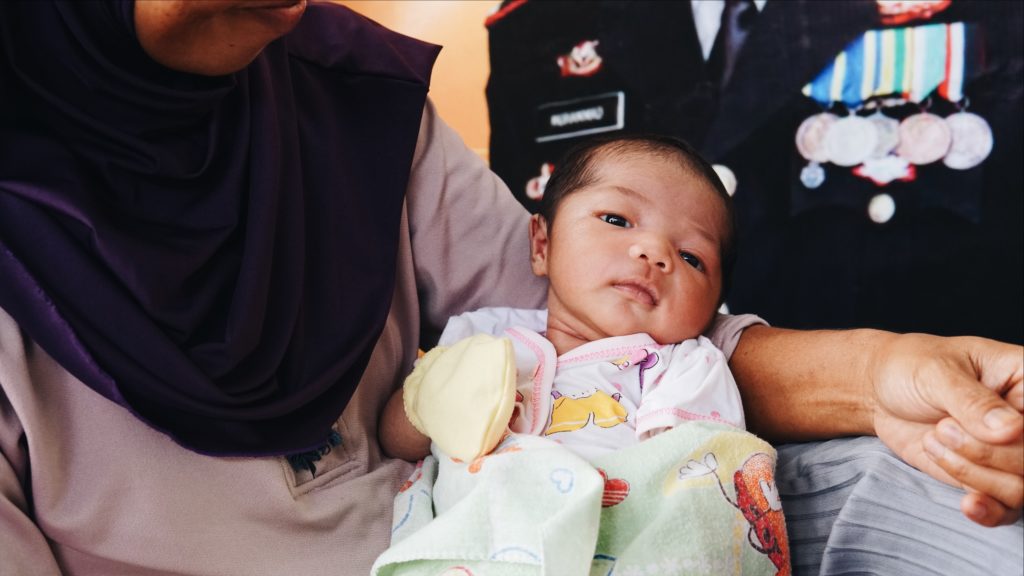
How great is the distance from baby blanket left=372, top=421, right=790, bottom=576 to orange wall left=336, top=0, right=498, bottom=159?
70.5 inches

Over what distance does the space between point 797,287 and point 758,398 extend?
3.92 feet

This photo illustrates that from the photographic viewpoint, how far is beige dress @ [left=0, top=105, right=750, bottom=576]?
91cm

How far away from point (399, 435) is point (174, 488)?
298mm

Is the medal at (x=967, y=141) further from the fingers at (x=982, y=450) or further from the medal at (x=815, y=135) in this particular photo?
the fingers at (x=982, y=450)

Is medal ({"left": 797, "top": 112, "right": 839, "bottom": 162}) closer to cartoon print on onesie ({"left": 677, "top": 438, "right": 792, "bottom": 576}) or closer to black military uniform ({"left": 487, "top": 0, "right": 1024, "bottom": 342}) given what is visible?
black military uniform ({"left": 487, "top": 0, "right": 1024, "bottom": 342})

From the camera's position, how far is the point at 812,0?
230cm

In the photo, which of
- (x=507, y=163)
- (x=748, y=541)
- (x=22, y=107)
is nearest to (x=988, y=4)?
(x=507, y=163)

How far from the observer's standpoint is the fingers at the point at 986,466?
0.85m

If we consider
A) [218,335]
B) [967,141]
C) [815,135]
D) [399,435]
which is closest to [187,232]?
[218,335]

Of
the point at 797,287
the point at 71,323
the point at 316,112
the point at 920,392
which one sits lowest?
the point at 797,287

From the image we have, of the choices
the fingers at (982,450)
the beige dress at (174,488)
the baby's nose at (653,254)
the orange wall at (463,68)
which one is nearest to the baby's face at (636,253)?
the baby's nose at (653,254)

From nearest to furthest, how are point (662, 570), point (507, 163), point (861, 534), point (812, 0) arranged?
point (662, 570) → point (861, 534) → point (812, 0) → point (507, 163)

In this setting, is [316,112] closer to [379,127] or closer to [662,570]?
[379,127]

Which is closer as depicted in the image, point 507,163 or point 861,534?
point 861,534
